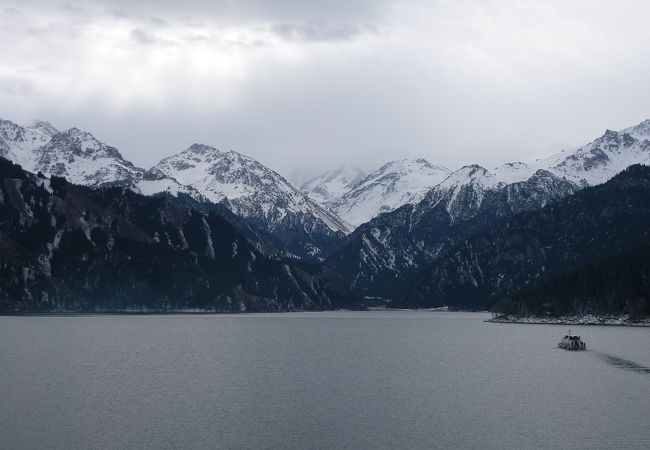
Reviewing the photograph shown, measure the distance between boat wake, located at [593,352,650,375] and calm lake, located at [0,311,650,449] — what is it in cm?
19

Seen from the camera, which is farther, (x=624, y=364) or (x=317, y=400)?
(x=624, y=364)

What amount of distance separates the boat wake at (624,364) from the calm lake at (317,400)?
7.5 inches

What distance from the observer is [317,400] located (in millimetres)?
104375

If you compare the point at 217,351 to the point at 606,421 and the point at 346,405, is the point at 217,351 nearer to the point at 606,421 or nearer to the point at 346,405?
the point at 346,405

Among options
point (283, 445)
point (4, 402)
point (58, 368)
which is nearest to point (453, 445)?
point (283, 445)

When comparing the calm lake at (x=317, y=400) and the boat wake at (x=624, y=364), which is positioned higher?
the boat wake at (x=624, y=364)

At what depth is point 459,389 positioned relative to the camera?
383 feet

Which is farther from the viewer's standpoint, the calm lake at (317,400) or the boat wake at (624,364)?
the boat wake at (624,364)

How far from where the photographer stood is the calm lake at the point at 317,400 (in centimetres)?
7862

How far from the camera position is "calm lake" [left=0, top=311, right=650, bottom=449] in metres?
78.6

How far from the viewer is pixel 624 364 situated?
15362cm

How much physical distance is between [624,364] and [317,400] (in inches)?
2964

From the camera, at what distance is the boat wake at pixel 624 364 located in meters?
143

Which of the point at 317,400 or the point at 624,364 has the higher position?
the point at 624,364
